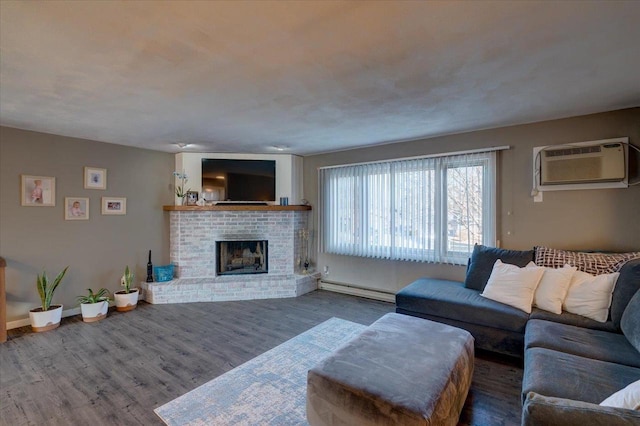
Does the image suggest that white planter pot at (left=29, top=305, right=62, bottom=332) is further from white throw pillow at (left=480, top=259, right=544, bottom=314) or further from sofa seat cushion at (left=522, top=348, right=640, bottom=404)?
white throw pillow at (left=480, top=259, right=544, bottom=314)

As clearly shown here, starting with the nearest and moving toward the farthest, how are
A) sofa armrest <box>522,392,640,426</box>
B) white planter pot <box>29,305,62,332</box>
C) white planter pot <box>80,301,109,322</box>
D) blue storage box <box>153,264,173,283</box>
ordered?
sofa armrest <box>522,392,640,426</box>
white planter pot <box>29,305,62,332</box>
white planter pot <box>80,301,109,322</box>
blue storage box <box>153,264,173,283</box>

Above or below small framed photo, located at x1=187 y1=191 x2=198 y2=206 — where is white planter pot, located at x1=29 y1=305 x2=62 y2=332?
below

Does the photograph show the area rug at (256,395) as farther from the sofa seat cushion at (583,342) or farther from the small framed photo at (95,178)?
the small framed photo at (95,178)

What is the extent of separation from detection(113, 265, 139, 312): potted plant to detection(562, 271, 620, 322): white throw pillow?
5.04m

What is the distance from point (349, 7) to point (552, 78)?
179cm

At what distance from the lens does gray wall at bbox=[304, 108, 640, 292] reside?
2.88 metres

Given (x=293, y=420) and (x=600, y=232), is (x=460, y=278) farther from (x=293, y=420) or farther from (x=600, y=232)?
(x=293, y=420)

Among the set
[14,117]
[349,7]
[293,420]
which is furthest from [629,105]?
[14,117]

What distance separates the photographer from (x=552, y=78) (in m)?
2.17

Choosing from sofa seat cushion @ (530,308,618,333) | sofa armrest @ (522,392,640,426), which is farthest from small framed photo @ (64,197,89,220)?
sofa seat cushion @ (530,308,618,333)

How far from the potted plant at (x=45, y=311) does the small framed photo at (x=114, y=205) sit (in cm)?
103

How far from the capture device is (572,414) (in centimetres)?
96

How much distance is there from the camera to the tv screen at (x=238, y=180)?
482cm

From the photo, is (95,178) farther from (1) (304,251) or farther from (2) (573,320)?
(2) (573,320)
